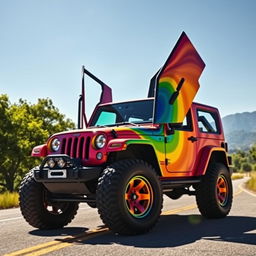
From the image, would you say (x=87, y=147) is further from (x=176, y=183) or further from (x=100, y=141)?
(x=176, y=183)

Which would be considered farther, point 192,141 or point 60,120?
point 60,120

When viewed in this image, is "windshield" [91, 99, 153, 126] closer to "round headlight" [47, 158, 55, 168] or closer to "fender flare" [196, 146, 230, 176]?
"fender flare" [196, 146, 230, 176]

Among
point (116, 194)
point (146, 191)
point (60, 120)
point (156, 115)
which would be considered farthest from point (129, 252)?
point (60, 120)

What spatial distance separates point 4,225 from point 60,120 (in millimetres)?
46511

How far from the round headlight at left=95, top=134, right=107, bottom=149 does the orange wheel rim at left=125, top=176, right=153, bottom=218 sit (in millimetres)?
695

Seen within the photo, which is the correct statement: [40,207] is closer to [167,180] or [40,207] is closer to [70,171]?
[70,171]

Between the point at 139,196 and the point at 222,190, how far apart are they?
290 cm

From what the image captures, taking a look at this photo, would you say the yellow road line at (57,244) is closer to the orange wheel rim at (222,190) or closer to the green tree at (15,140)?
the orange wheel rim at (222,190)

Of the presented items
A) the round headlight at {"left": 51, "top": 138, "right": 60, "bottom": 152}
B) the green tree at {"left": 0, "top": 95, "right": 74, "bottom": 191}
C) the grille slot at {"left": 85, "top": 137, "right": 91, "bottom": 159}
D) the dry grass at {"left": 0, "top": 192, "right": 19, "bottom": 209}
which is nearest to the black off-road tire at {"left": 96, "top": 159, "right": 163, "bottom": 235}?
the grille slot at {"left": 85, "top": 137, "right": 91, "bottom": 159}

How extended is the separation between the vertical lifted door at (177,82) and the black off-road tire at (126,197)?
104 cm

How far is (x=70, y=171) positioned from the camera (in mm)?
5625

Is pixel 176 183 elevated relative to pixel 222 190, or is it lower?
elevated

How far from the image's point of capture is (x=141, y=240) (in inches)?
199

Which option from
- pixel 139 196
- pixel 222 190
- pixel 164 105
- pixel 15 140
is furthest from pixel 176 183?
pixel 15 140
